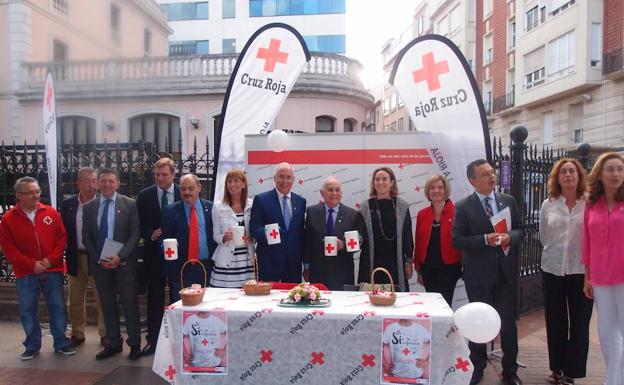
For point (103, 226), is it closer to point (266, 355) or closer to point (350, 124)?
point (266, 355)

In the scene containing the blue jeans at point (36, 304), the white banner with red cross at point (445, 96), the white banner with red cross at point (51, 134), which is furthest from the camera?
the white banner with red cross at point (51, 134)

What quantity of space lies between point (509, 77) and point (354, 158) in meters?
23.9

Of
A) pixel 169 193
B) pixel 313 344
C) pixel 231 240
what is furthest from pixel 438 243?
pixel 169 193

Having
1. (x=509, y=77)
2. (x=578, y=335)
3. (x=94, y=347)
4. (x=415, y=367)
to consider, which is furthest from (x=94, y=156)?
(x=509, y=77)

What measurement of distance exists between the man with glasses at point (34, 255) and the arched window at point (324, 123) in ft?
38.4

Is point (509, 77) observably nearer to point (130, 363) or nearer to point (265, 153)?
point (265, 153)

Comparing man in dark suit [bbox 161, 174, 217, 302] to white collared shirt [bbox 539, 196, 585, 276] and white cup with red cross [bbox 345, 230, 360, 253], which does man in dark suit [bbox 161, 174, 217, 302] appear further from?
white collared shirt [bbox 539, 196, 585, 276]

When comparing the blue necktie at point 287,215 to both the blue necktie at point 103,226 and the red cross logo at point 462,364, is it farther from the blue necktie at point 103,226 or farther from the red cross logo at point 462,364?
the red cross logo at point 462,364

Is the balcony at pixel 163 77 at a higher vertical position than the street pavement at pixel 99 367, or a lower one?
higher

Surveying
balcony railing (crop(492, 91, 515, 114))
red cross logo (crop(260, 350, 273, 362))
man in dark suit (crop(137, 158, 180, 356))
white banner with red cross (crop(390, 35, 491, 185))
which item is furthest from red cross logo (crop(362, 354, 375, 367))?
balcony railing (crop(492, 91, 515, 114))

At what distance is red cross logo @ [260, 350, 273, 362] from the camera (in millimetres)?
3037

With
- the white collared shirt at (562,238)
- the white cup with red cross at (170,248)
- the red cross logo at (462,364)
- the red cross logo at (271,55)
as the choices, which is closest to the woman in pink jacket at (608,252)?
the white collared shirt at (562,238)

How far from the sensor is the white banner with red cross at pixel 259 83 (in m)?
5.72

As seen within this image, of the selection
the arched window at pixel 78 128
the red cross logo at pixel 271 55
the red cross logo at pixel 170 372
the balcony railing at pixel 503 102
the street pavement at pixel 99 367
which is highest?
the balcony railing at pixel 503 102
